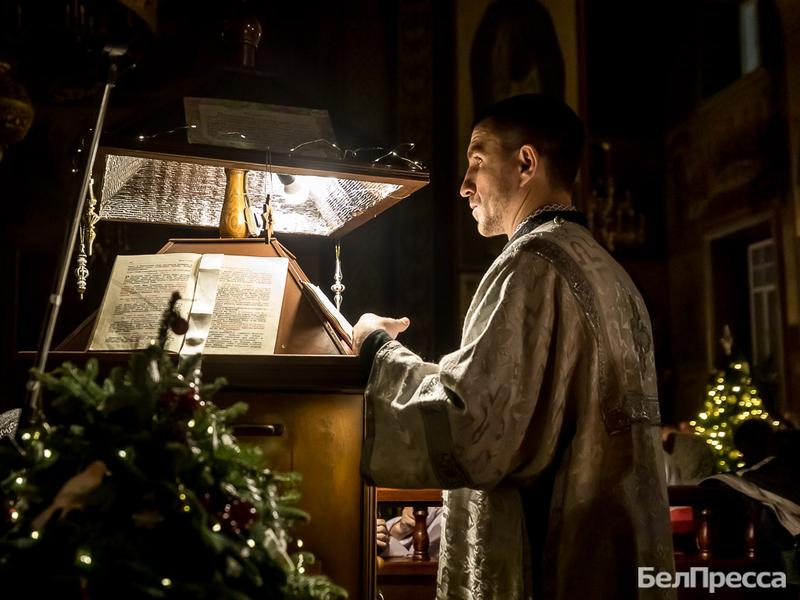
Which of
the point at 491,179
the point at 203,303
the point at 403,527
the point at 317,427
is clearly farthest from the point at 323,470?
the point at 403,527

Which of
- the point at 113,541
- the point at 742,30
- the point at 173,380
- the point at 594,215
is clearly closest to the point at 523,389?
the point at 173,380

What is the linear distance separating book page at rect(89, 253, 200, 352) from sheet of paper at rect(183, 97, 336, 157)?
0.31 meters

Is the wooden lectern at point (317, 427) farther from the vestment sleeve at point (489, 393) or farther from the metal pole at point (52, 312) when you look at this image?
the metal pole at point (52, 312)

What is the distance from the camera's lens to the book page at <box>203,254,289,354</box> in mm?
1995

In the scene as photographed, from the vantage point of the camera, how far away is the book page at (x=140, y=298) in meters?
2.01

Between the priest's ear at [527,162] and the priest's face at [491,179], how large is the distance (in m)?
0.02

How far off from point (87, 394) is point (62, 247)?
0.39 metres

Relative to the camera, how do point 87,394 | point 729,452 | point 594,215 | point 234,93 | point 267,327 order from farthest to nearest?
point 594,215, point 729,452, point 234,93, point 267,327, point 87,394

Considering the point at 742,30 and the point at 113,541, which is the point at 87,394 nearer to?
the point at 113,541

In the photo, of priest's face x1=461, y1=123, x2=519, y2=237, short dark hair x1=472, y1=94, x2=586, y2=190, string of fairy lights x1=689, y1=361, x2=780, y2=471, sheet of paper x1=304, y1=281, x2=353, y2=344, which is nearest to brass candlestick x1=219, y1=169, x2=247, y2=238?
sheet of paper x1=304, y1=281, x2=353, y2=344

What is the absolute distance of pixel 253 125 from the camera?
2266 mm

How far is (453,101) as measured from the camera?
842cm

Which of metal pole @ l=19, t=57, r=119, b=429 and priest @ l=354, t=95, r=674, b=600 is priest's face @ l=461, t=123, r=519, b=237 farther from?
metal pole @ l=19, t=57, r=119, b=429

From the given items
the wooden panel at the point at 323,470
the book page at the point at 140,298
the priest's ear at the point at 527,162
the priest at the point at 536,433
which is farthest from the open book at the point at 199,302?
the priest's ear at the point at 527,162
